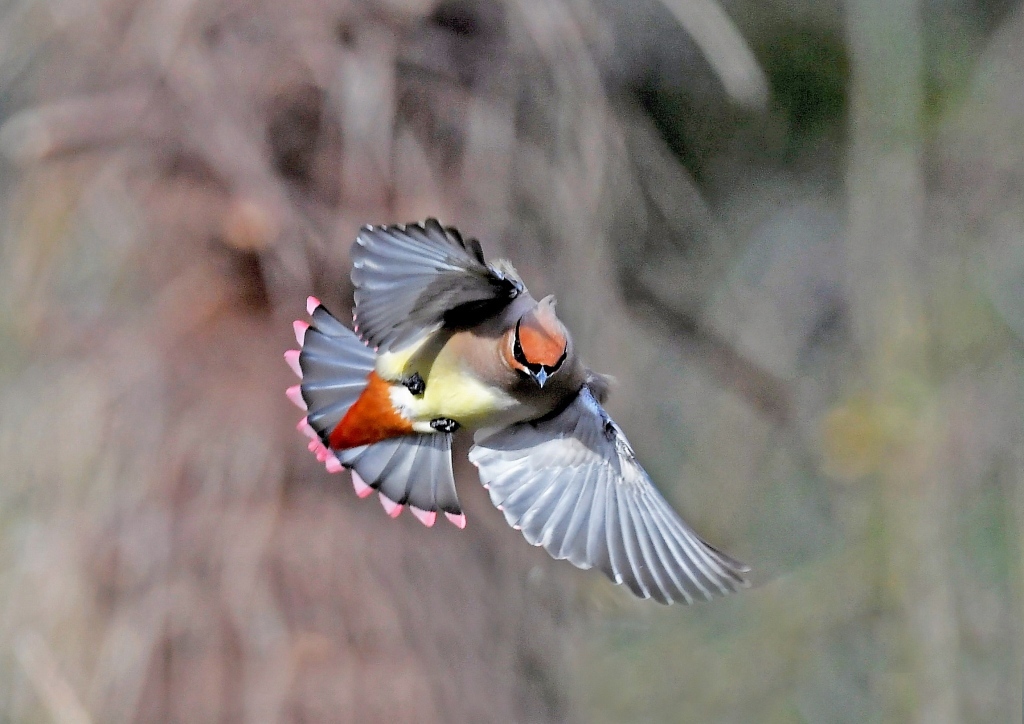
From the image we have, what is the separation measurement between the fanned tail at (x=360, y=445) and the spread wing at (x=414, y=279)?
0.39 metres

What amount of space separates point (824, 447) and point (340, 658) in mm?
2070

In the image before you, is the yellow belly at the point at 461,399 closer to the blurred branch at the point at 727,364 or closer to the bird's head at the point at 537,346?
the bird's head at the point at 537,346

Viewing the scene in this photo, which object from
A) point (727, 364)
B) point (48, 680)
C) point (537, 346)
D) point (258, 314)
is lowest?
point (48, 680)

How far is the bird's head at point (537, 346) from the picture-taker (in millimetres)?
1821

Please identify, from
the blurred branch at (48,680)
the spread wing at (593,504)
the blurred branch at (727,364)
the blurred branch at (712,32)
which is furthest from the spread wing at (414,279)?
the blurred branch at (727,364)

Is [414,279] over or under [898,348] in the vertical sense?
over

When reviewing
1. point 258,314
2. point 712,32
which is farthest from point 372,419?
point 712,32

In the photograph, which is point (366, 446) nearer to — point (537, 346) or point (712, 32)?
point (537, 346)

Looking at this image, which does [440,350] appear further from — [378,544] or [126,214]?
[126,214]

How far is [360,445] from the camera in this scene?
225 cm

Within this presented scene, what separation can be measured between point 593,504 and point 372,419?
44 centimetres

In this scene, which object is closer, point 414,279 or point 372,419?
point 414,279

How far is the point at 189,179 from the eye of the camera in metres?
2.60

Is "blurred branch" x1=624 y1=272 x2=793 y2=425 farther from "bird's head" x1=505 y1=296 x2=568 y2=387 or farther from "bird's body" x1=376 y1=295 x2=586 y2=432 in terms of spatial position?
"bird's head" x1=505 y1=296 x2=568 y2=387
